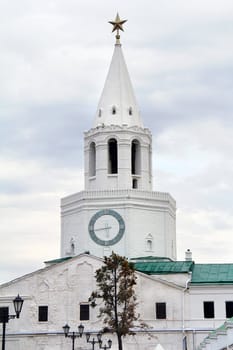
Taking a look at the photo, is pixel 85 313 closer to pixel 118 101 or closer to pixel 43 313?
pixel 43 313

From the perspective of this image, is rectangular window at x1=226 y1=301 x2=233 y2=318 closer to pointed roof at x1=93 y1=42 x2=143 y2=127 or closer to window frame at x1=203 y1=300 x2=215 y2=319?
window frame at x1=203 y1=300 x2=215 y2=319

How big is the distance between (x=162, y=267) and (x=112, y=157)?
11.0 metres

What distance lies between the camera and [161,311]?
72.8 m

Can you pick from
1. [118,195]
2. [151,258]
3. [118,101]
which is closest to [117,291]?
[151,258]

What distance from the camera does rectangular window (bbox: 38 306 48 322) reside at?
2923 inches

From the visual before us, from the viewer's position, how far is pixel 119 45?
83312 millimetres

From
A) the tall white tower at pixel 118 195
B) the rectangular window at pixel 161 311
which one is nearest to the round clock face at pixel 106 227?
the tall white tower at pixel 118 195

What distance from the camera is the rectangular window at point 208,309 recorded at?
237ft

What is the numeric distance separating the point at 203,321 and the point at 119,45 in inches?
1034

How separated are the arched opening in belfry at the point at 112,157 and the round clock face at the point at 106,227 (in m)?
3.96

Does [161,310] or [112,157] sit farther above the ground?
[112,157]

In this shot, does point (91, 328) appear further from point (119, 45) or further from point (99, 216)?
point (119, 45)

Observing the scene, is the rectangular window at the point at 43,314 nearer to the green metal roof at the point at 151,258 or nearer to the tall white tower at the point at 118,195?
the tall white tower at the point at 118,195

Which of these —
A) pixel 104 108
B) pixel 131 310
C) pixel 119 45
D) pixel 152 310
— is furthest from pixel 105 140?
pixel 131 310
